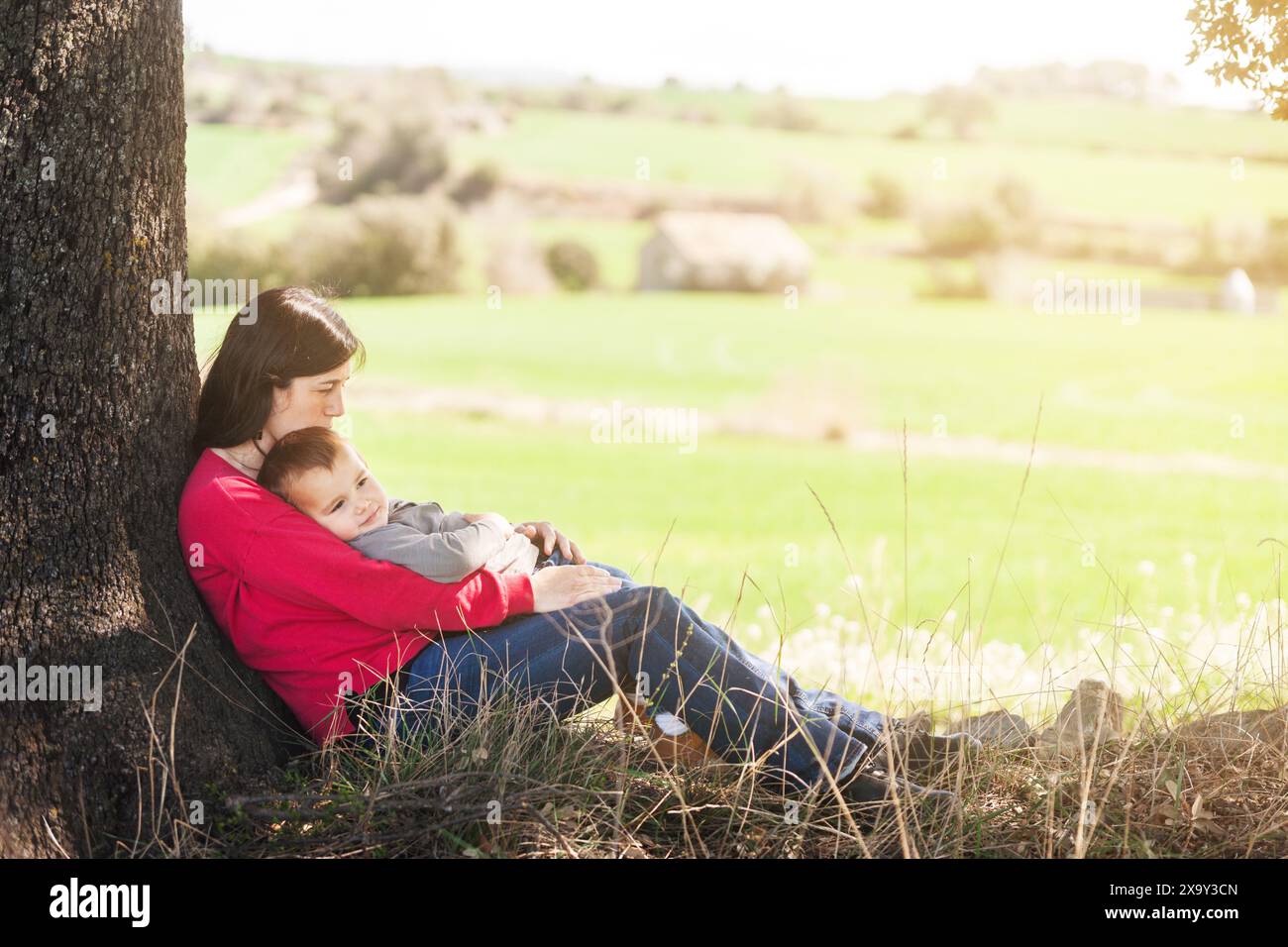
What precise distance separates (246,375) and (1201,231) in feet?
124

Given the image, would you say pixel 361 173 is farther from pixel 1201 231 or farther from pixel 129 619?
pixel 129 619

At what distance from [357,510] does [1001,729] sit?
6.66 feet

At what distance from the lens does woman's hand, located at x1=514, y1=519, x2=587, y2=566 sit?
383 centimetres

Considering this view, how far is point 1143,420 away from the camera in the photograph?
28.5 meters

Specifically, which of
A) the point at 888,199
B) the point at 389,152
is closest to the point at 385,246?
the point at 389,152

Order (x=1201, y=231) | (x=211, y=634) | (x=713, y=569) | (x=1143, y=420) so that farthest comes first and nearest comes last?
(x=1201, y=231) → (x=1143, y=420) → (x=713, y=569) → (x=211, y=634)

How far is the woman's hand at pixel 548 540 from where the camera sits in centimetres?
383

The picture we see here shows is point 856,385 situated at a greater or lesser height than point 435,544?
lesser

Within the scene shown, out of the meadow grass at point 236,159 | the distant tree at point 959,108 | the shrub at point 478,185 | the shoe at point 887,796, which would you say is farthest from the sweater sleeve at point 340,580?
the distant tree at point 959,108

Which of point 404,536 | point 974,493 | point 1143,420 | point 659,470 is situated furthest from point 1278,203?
point 404,536

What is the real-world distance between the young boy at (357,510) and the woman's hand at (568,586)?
0.16 meters

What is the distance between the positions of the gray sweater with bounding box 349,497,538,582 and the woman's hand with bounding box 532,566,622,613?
12cm

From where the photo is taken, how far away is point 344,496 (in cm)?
332

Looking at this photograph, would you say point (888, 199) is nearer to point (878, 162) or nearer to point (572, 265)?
point (878, 162)
